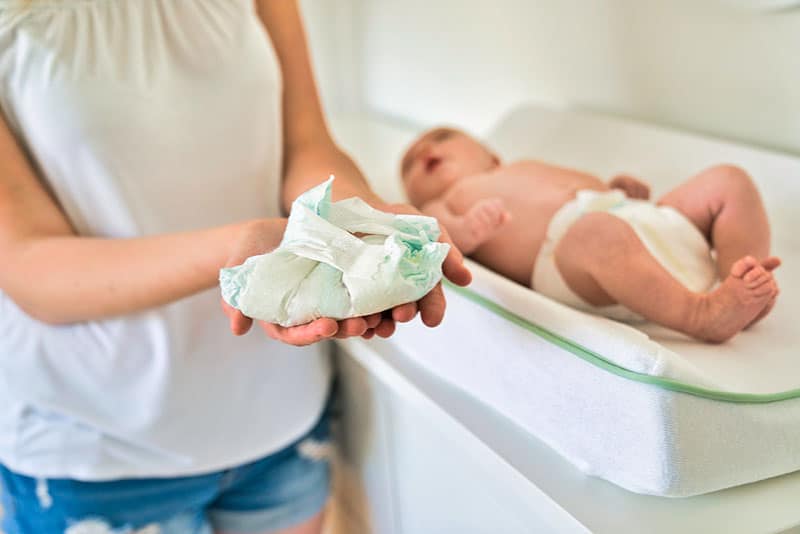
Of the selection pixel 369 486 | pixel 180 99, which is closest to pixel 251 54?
pixel 180 99

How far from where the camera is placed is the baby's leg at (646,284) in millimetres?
742

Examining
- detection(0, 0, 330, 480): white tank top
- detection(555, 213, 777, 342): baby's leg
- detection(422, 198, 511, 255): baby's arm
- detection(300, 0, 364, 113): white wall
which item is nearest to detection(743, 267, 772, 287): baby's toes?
detection(555, 213, 777, 342): baby's leg

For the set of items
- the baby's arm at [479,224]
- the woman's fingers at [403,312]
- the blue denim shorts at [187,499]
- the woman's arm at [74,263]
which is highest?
the woman's fingers at [403,312]

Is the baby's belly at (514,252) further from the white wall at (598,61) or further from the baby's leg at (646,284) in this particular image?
the white wall at (598,61)

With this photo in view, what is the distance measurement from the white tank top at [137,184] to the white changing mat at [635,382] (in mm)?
220

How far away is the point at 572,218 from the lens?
934 mm

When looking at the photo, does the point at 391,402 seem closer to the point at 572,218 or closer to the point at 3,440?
the point at 572,218

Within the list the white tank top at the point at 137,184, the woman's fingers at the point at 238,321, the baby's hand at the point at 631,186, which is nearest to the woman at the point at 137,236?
the white tank top at the point at 137,184

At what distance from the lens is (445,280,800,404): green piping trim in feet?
2.04

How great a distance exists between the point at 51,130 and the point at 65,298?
0.15 m

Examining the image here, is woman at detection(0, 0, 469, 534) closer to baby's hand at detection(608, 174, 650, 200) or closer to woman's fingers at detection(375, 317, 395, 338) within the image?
woman's fingers at detection(375, 317, 395, 338)

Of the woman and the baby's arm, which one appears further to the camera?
the baby's arm

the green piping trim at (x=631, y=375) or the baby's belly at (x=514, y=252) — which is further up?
the green piping trim at (x=631, y=375)

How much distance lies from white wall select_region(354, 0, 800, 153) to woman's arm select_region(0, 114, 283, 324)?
27.7 inches
